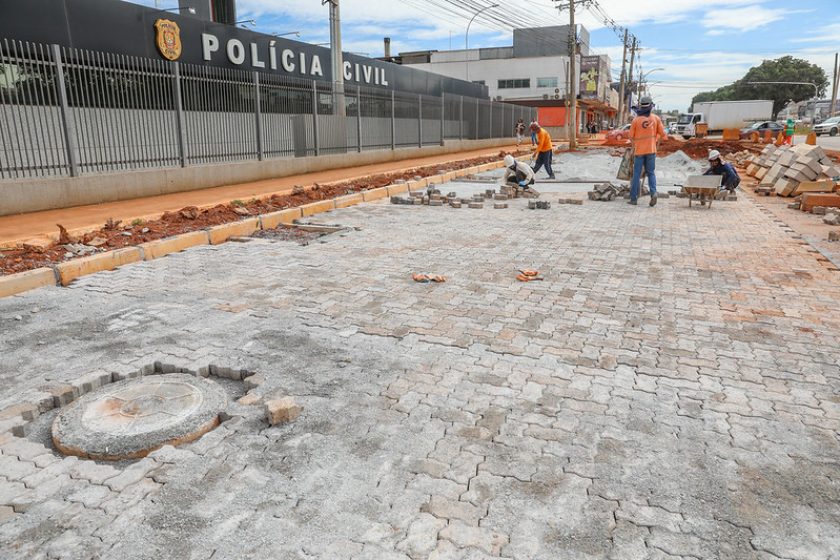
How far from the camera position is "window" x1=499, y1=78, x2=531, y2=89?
63722 millimetres

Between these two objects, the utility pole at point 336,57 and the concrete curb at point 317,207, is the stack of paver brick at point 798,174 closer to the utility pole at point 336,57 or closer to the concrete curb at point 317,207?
the concrete curb at point 317,207

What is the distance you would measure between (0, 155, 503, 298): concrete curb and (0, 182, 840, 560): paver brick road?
11.1 inches

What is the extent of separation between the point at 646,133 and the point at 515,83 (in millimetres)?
56699

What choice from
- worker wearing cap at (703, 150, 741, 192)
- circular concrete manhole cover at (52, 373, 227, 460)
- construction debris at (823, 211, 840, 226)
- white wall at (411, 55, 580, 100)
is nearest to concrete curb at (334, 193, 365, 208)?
worker wearing cap at (703, 150, 741, 192)

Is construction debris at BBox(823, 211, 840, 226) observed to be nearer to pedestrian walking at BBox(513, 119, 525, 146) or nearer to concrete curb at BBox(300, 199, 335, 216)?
concrete curb at BBox(300, 199, 335, 216)

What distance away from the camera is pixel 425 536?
7.25ft

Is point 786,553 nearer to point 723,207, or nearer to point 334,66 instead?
point 723,207

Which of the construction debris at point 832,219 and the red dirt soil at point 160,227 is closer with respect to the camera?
the red dirt soil at point 160,227

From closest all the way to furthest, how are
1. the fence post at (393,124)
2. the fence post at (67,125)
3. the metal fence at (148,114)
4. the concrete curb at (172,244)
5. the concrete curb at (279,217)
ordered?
1. the concrete curb at (172,244)
2. the concrete curb at (279,217)
3. the metal fence at (148,114)
4. the fence post at (67,125)
5. the fence post at (393,124)

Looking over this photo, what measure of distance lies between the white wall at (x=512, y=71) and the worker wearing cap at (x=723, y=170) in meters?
50.9

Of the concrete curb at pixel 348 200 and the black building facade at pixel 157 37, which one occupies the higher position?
the black building facade at pixel 157 37

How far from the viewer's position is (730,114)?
52.3 metres

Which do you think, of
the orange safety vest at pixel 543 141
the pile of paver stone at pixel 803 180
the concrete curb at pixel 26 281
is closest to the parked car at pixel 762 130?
the pile of paver stone at pixel 803 180

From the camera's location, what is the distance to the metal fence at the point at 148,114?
9758 millimetres
